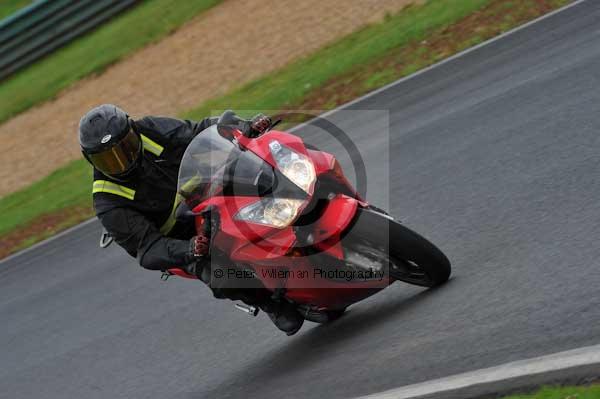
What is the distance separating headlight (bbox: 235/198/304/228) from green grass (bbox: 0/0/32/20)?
19039 mm

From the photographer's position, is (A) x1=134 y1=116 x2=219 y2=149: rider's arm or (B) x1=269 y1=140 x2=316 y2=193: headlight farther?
(A) x1=134 y1=116 x2=219 y2=149: rider's arm

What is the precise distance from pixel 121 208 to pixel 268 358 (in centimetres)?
150

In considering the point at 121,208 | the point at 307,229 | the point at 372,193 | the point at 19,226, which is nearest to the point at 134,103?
the point at 19,226

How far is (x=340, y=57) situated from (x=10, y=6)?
13.1 metres

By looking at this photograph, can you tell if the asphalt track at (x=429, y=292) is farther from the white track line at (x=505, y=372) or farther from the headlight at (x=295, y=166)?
the headlight at (x=295, y=166)

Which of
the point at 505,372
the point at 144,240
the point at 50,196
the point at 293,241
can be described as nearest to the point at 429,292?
the point at 293,241

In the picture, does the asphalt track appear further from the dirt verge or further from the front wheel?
the dirt verge

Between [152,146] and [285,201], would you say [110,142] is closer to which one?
[152,146]

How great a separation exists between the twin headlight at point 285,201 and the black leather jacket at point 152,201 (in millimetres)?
604

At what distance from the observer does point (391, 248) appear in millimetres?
5141

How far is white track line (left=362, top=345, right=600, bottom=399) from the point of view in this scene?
397 centimetres

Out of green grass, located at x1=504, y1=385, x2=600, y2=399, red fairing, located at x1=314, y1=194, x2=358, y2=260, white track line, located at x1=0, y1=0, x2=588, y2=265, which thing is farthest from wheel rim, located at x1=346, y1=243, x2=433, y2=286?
white track line, located at x1=0, y1=0, x2=588, y2=265

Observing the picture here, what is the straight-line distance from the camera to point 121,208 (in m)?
5.86

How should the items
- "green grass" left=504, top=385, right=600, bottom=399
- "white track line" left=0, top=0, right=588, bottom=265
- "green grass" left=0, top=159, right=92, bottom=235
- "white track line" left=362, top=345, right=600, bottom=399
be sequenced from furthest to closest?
1. "green grass" left=0, top=159, right=92, bottom=235
2. "white track line" left=0, top=0, right=588, bottom=265
3. "white track line" left=362, top=345, right=600, bottom=399
4. "green grass" left=504, top=385, right=600, bottom=399
